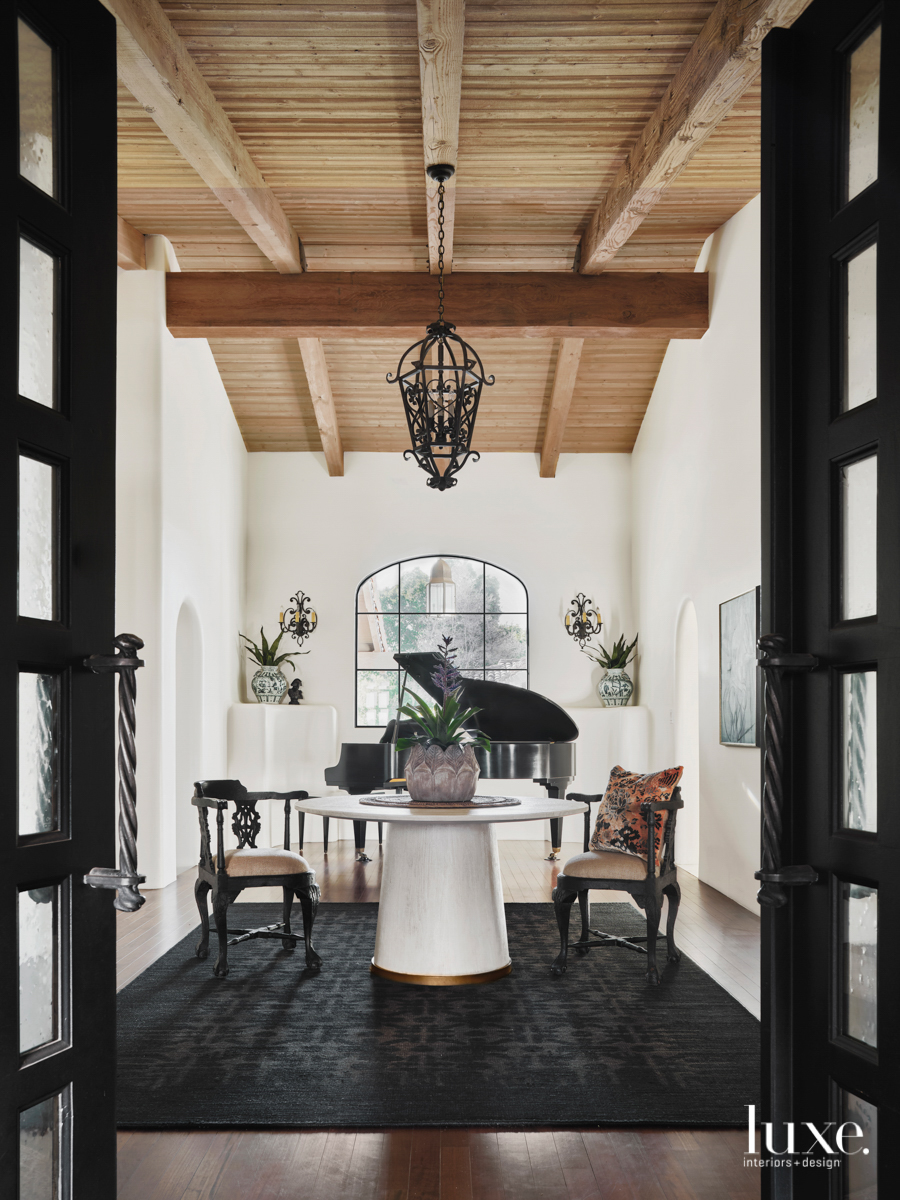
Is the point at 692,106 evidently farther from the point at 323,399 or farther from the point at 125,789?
the point at 323,399

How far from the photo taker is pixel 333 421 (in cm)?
911

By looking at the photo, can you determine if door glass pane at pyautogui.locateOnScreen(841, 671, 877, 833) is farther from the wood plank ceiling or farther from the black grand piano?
the black grand piano

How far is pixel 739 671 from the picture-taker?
21.2 ft

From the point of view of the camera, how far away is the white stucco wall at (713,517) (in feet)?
20.5

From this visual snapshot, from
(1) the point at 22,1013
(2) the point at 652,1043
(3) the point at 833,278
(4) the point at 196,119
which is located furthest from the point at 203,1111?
(4) the point at 196,119

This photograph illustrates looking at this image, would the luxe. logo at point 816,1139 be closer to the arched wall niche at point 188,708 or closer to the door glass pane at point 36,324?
the door glass pane at point 36,324

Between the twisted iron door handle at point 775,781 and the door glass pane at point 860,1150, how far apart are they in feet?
0.95

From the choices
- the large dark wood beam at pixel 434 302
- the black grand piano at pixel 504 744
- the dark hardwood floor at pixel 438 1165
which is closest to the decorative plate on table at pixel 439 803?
the dark hardwood floor at pixel 438 1165

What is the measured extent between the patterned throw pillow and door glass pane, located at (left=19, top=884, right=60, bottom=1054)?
11.6 ft

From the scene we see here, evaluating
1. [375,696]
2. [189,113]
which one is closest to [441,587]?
[375,696]

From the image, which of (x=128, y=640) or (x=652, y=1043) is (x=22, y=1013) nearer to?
(x=128, y=640)

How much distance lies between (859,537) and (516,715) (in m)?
6.20

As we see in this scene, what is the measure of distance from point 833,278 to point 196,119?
4.21 meters

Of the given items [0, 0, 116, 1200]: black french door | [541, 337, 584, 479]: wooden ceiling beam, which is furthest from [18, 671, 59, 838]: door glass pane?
[541, 337, 584, 479]: wooden ceiling beam
